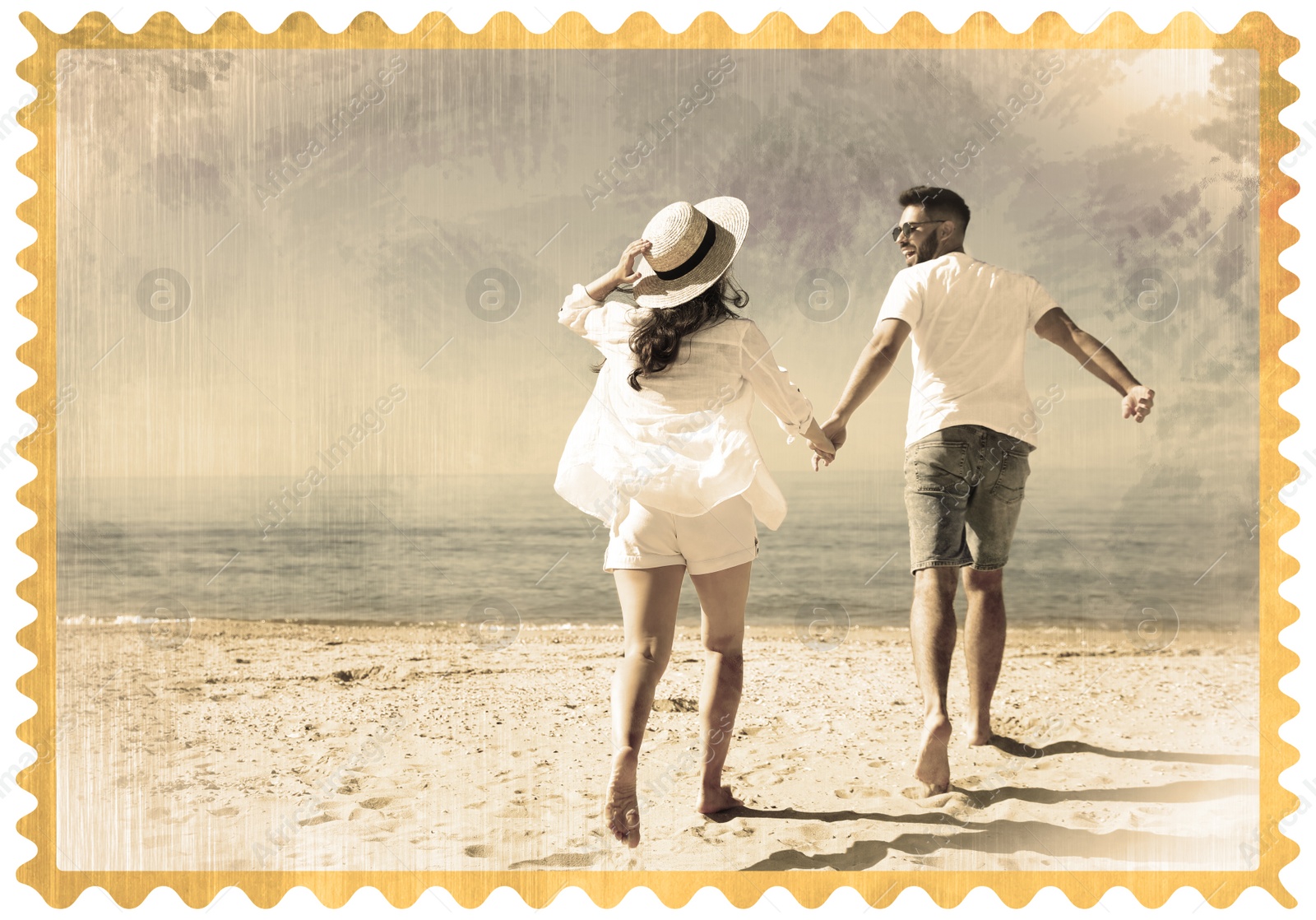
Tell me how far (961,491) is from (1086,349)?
79cm

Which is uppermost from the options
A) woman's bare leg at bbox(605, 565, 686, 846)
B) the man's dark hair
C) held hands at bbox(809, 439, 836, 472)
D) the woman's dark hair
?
the man's dark hair

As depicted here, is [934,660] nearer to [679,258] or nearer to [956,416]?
[956,416]

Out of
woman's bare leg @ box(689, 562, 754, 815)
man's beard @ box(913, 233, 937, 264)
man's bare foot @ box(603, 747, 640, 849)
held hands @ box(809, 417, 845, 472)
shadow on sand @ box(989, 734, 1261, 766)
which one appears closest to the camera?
man's bare foot @ box(603, 747, 640, 849)

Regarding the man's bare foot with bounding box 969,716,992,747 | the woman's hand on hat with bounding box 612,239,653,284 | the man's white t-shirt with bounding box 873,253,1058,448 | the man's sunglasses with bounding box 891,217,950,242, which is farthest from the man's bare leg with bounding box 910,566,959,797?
the woman's hand on hat with bounding box 612,239,653,284

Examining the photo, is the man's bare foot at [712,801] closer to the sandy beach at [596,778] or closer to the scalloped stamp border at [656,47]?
the sandy beach at [596,778]

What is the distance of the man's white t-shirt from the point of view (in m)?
3.73

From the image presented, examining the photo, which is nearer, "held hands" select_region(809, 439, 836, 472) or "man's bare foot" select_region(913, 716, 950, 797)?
"held hands" select_region(809, 439, 836, 472)

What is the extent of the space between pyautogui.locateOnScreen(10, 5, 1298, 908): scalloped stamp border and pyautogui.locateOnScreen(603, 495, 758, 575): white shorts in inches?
45.7

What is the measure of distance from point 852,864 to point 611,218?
9.08 feet

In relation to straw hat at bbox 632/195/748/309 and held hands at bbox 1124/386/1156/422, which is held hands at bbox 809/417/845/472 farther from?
held hands at bbox 1124/386/1156/422

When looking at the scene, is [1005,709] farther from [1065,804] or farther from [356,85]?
[356,85]

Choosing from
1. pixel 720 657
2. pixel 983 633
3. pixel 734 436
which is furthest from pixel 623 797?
pixel 983 633

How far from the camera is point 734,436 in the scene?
3213mm

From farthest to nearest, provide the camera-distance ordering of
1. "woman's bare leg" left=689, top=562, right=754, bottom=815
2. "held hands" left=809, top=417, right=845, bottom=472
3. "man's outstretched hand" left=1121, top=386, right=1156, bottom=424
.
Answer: "man's outstretched hand" left=1121, top=386, right=1156, bottom=424, "held hands" left=809, top=417, right=845, bottom=472, "woman's bare leg" left=689, top=562, right=754, bottom=815
